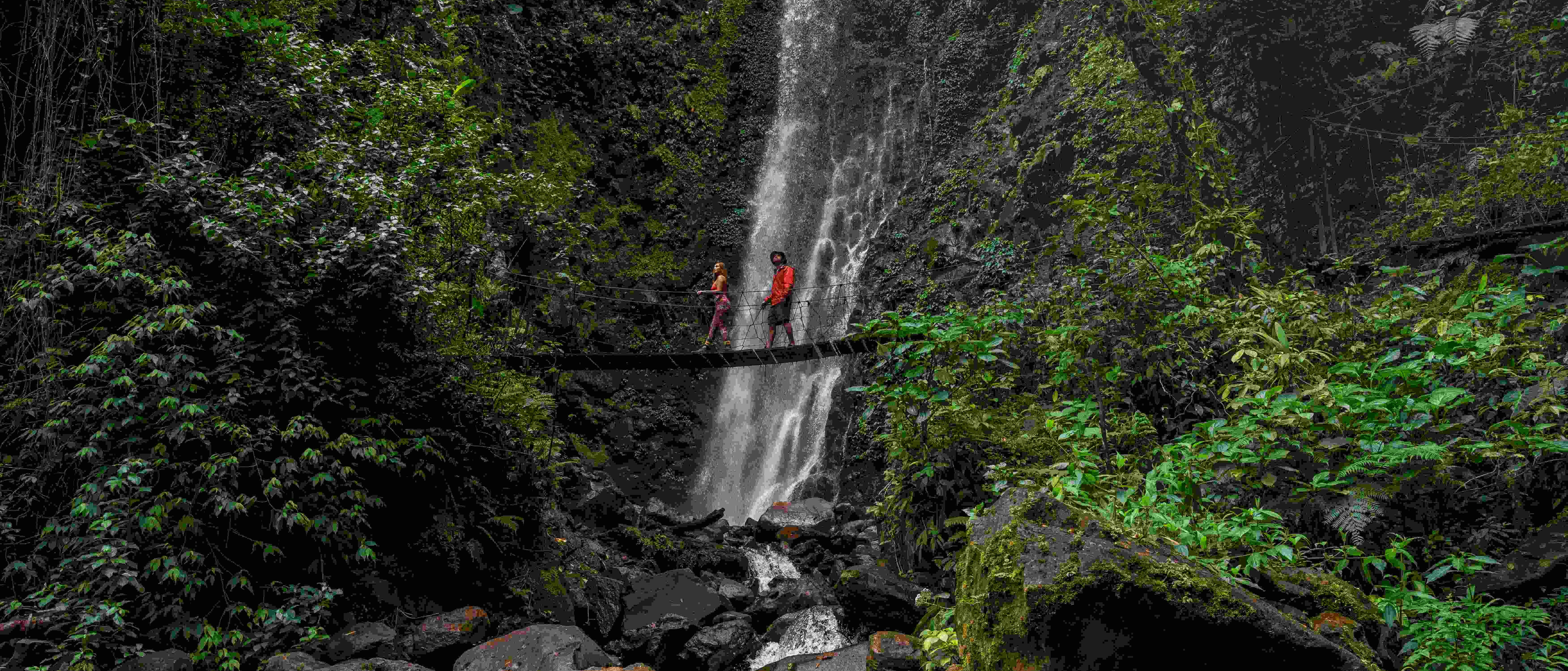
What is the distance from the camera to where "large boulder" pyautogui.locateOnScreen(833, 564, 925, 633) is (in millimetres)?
4191

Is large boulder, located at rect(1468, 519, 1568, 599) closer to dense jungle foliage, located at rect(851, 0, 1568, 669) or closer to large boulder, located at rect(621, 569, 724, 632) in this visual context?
dense jungle foliage, located at rect(851, 0, 1568, 669)

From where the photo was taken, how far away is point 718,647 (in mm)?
4965

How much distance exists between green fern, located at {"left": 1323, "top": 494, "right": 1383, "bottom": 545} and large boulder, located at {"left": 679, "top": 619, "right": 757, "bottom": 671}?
147 inches

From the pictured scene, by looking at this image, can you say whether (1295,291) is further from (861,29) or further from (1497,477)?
(861,29)

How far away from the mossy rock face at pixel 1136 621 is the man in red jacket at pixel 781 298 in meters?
6.71

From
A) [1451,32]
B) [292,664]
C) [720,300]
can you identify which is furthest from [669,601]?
[1451,32]

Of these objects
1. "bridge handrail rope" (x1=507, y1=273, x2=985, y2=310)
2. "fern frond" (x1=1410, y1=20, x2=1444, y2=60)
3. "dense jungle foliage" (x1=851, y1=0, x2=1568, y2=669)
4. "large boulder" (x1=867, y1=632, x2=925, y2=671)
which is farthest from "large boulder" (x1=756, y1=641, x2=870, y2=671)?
"fern frond" (x1=1410, y1=20, x2=1444, y2=60)

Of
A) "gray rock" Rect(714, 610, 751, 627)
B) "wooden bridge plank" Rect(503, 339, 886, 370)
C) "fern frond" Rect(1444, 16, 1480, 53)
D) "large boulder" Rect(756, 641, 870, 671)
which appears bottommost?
"gray rock" Rect(714, 610, 751, 627)

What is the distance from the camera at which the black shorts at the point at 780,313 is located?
27.4ft

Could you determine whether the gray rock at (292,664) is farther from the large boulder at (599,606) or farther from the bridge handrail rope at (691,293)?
the bridge handrail rope at (691,293)

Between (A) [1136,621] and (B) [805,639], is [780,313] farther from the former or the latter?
(A) [1136,621]

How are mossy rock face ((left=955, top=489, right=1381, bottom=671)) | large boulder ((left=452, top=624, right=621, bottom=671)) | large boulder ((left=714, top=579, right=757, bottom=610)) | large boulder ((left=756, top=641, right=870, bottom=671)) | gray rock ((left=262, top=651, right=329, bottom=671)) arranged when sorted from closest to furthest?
mossy rock face ((left=955, top=489, right=1381, bottom=671)) < large boulder ((left=756, top=641, right=870, bottom=671)) < gray rock ((left=262, top=651, right=329, bottom=671)) < large boulder ((left=452, top=624, right=621, bottom=671)) < large boulder ((left=714, top=579, right=757, bottom=610))

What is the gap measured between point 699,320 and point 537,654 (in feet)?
28.1

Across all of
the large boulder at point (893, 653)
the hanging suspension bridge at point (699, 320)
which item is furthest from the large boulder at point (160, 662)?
the hanging suspension bridge at point (699, 320)
